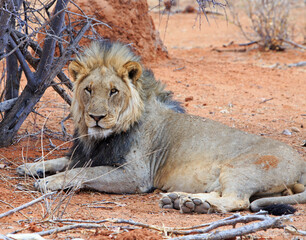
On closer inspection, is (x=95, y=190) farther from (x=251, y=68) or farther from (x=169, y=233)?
(x=251, y=68)

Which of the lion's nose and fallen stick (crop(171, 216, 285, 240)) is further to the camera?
the lion's nose

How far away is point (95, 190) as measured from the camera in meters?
5.27

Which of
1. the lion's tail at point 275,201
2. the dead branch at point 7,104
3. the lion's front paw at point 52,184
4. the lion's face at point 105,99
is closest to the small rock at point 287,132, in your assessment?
the lion's tail at point 275,201

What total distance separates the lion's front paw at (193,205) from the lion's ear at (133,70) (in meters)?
1.50

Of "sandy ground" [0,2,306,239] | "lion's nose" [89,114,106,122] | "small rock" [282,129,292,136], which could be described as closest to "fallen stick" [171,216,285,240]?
"sandy ground" [0,2,306,239]

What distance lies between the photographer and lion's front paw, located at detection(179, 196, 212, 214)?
14.9 feet

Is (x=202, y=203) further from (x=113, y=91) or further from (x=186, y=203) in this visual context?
(x=113, y=91)

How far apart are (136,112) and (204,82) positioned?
539 centimetres

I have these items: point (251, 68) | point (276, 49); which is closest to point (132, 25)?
point (251, 68)

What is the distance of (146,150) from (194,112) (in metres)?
3.16

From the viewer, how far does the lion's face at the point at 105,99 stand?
5051mm

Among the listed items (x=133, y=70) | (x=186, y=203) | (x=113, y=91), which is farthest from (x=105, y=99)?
(x=186, y=203)

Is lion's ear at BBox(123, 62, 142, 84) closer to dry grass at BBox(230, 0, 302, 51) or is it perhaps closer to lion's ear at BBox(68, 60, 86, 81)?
lion's ear at BBox(68, 60, 86, 81)

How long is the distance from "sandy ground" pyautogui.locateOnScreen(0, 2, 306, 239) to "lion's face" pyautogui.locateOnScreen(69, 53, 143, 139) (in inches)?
16.9
